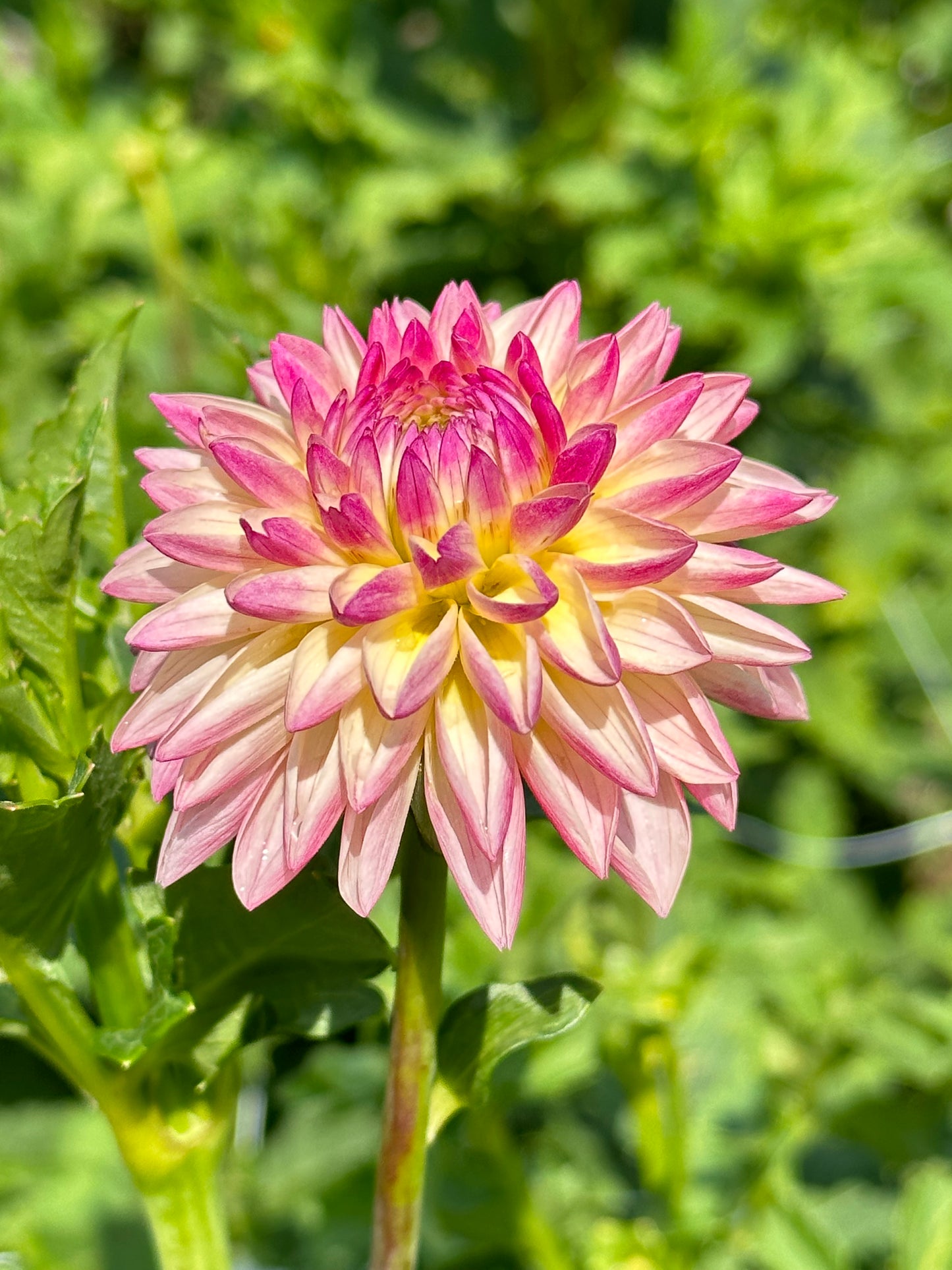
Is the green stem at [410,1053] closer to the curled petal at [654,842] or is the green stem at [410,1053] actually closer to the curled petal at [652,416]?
the curled petal at [654,842]

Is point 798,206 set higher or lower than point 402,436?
higher

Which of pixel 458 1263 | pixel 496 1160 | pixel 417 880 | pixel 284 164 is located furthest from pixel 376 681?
pixel 284 164

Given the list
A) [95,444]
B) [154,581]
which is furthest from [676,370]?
[154,581]

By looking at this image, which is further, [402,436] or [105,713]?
[105,713]

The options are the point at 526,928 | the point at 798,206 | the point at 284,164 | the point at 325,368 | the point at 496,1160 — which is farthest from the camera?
the point at 284,164

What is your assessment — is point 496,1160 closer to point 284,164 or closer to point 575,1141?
point 575,1141

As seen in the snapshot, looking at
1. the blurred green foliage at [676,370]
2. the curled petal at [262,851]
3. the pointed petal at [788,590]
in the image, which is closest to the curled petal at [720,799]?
the pointed petal at [788,590]

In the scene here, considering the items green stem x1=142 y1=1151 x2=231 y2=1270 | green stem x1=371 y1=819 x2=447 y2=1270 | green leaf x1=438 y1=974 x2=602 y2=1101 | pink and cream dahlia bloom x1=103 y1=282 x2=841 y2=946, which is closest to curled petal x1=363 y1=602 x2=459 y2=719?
pink and cream dahlia bloom x1=103 y1=282 x2=841 y2=946
